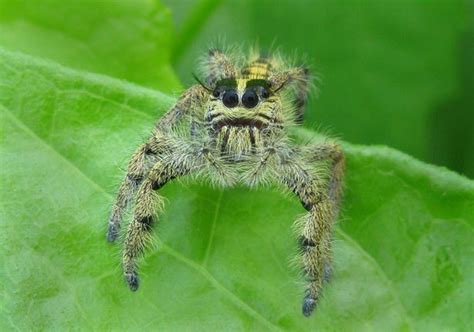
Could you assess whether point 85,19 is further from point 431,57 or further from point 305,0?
point 431,57

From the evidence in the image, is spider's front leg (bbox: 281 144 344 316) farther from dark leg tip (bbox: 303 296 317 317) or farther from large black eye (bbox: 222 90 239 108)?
large black eye (bbox: 222 90 239 108)

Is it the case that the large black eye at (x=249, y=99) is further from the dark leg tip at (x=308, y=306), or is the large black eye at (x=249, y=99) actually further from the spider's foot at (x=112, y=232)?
the dark leg tip at (x=308, y=306)

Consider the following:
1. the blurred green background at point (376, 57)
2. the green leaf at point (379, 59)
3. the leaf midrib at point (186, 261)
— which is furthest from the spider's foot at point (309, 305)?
the green leaf at point (379, 59)

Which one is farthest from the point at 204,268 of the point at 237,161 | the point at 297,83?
the point at 297,83

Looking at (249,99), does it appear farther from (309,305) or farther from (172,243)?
(309,305)

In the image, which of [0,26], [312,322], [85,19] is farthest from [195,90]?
[312,322]

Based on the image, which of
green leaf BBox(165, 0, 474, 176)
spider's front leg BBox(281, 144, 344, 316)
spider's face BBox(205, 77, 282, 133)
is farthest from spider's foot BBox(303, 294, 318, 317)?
green leaf BBox(165, 0, 474, 176)
